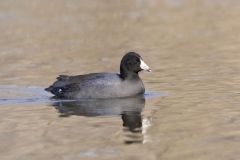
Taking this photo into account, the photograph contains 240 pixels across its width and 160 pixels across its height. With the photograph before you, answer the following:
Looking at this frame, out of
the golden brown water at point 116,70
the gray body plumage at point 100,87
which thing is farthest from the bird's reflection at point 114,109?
the gray body plumage at point 100,87

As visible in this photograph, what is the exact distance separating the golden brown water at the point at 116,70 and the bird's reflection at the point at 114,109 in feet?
0.06

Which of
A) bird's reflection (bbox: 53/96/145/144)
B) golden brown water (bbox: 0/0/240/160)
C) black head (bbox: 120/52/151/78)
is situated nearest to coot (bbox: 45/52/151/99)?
black head (bbox: 120/52/151/78)

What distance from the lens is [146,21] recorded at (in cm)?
3011

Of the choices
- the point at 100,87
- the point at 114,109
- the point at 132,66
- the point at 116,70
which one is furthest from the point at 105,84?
the point at 116,70

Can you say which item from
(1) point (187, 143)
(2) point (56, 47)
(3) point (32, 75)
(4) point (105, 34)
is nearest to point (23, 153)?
(1) point (187, 143)

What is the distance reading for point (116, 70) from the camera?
20328 millimetres

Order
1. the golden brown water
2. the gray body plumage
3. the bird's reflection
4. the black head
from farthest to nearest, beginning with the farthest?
the black head < the gray body plumage < the bird's reflection < the golden brown water

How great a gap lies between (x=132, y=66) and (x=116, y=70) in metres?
3.53

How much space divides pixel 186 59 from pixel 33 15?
505 inches

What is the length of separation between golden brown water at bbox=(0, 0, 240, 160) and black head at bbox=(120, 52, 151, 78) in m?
0.50

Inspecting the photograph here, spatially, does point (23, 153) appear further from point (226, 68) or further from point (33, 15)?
point (33, 15)

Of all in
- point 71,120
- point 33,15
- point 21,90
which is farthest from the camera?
point 33,15

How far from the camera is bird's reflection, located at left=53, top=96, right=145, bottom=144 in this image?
13681 mm

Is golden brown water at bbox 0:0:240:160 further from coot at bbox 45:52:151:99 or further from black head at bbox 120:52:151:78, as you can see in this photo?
black head at bbox 120:52:151:78
